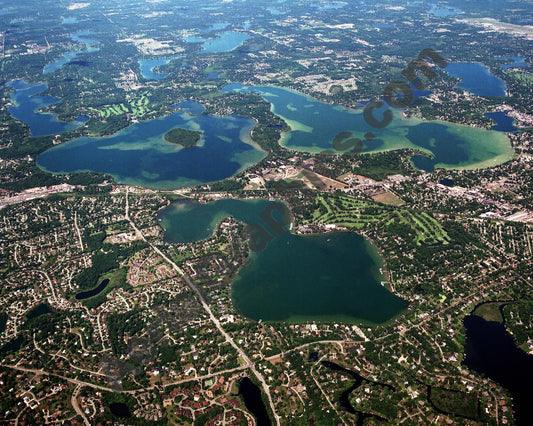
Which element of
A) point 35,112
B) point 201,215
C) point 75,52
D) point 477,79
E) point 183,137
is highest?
point 477,79

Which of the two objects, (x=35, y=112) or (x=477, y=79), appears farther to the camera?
(x=477, y=79)

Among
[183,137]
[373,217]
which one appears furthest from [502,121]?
[183,137]

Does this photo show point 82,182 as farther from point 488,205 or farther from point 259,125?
point 488,205

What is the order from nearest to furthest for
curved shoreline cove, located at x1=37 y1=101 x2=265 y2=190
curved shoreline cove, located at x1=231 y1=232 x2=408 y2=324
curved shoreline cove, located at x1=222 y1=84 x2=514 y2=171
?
curved shoreline cove, located at x1=231 y1=232 x2=408 y2=324 < curved shoreline cove, located at x1=37 y1=101 x2=265 y2=190 < curved shoreline cove, located at x1=222 y1=84 x2=514 y2=171

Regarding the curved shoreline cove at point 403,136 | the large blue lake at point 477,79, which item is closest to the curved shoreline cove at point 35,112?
the curved shoreline cove at point 403,136

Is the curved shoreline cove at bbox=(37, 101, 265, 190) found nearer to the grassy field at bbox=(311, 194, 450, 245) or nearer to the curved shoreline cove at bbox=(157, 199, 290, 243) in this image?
the curved shoreline cove at bbox=(157, 199, 290, 243)

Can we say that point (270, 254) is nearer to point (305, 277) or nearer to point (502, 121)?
point (305, 277)

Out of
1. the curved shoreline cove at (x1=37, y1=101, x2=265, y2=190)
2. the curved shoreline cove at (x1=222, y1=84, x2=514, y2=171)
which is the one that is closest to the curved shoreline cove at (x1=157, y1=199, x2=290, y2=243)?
the curved shoreline cove at (x1=37, y1=101, x2=265, y2=190)
